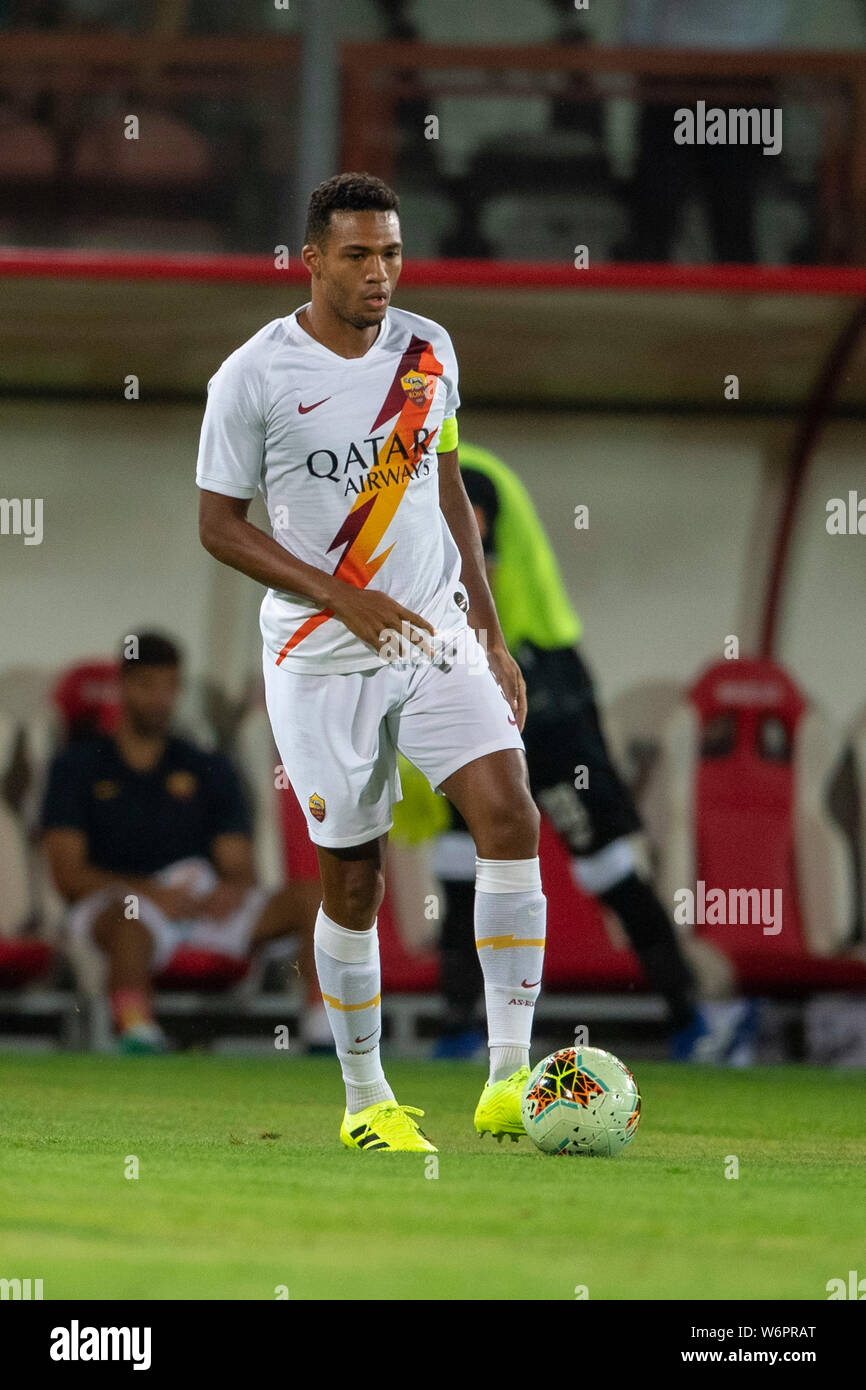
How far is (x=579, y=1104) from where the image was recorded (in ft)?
12.5

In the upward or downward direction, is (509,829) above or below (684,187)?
below

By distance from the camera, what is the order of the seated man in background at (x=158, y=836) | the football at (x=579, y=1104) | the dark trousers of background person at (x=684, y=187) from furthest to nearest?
the dark trousers of background person at (x=684, y=187) → the seated man in background at (x=158, y=836) → the football at (x=579, y=1104)

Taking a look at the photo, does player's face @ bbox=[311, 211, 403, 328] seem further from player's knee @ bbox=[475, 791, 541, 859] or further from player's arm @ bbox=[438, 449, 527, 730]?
player's knee @ bbox=[475, 791, 541, 859]

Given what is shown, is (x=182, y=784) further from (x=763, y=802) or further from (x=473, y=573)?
(x=473, y=573)

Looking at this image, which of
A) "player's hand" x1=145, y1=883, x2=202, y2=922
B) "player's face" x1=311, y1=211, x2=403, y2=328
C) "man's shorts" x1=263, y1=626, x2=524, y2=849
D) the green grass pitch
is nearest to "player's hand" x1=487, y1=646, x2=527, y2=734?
"man's shorts" x1=263, y1=626, x2=524, y2=849

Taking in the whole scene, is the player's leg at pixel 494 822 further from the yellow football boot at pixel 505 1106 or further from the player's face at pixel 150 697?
the player's face at pixel 150 697

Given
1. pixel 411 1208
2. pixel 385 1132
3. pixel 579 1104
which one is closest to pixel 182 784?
pixel 385 1132

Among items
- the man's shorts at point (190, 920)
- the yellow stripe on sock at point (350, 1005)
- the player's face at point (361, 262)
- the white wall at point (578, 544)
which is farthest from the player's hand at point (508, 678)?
the white wall at point (578, 544)

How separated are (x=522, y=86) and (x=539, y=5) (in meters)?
1.36

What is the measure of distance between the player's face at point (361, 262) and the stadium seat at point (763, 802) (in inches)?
156

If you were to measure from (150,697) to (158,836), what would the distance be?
0.45 m

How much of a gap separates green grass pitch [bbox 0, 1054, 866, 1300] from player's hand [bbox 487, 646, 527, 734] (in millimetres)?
779

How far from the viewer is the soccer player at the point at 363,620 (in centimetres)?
399

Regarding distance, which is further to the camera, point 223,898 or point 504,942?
point 223,898
